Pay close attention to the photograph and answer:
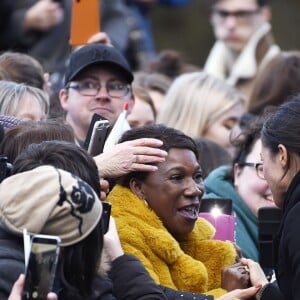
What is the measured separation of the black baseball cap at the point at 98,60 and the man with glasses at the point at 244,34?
12.7 ft

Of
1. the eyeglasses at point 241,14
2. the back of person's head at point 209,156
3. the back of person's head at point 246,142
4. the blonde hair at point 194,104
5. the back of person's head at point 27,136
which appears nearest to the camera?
the back of person's head at point 27,136

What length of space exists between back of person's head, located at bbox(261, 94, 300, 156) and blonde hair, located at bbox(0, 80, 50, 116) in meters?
1.19

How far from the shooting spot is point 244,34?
401 inches

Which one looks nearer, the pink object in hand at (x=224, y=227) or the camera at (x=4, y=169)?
the camera at (x=4, y=169)

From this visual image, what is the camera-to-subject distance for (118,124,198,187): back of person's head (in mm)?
5059

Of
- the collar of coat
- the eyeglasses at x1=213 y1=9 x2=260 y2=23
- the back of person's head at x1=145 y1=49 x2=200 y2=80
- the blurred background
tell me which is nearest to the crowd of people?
the back of person's head at x1=145 y1=49 x2=200 y2=80

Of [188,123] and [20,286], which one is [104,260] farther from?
[188,123]

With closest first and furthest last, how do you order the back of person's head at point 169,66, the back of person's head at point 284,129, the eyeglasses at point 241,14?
the back of person's head at point 284,129
the back of person's head at point 169,66
the eyeglasses at point 241,14

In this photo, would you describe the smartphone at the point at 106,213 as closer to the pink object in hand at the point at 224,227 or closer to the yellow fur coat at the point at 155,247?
the yellow fur coat at the point at 155,247

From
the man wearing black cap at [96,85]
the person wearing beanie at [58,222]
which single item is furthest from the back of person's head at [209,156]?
the person wearing beanie at [58,222]

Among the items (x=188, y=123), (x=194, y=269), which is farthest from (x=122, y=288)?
(x=188, y=123)

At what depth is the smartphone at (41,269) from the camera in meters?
3.82

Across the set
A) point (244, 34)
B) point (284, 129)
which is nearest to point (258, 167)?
point (284, 129)

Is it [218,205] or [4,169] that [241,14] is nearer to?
[218,205]
